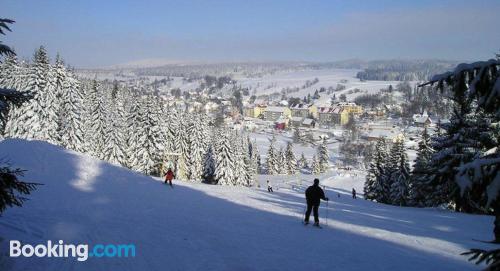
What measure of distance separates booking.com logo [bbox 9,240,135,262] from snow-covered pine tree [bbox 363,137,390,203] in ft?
160

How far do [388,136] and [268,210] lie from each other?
174 metres

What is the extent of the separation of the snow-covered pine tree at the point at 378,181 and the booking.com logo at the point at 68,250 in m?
48.7

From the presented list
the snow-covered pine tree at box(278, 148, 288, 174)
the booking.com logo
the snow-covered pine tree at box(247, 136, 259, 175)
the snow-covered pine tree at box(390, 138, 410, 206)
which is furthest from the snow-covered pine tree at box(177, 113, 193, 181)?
the booking.com logo

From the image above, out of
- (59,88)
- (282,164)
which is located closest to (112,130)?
(59,88)

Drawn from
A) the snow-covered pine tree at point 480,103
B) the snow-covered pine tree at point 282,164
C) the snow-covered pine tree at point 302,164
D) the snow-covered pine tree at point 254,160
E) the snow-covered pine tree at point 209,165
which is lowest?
the snow-covered pine tree at point 302,164

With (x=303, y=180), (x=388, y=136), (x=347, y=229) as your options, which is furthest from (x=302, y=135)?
(x=347, y=229)

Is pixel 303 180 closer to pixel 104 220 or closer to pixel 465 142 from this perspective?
pixel 465 142

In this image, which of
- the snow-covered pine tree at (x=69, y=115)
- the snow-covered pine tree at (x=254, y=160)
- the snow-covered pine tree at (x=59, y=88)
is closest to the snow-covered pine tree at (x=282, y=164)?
the snow-covered pine tree at (x=254, y=160)

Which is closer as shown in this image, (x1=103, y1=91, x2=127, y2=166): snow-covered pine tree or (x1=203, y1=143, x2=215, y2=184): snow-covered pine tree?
(x1=103, y1=91, x2=127, y2=166): snow-covered pine tree

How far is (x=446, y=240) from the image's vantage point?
1317 centimetres

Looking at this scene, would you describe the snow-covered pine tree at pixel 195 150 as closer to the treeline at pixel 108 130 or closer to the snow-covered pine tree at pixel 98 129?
the treeline at pixel 108 130

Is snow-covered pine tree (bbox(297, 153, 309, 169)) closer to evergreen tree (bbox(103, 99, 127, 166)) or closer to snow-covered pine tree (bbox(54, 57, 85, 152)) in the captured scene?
evergreen tree (bbox(103, 99, 127, 166))

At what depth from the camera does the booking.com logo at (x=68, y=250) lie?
372 inches

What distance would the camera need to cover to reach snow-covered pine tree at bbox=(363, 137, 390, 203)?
54688 millimetres
